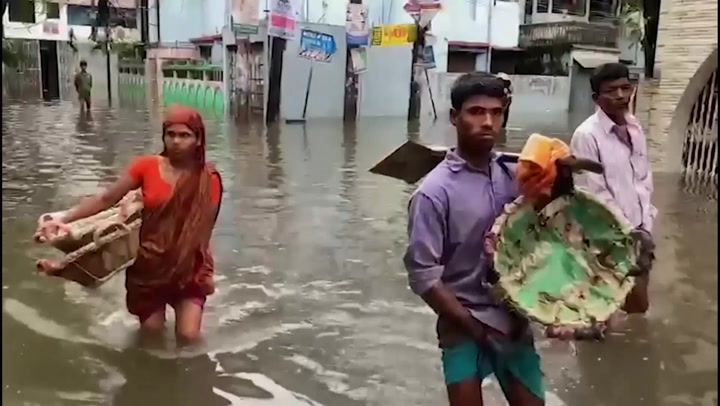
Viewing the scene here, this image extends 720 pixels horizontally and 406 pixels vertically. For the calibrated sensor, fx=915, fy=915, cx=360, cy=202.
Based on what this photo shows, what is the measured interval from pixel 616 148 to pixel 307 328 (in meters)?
2.01

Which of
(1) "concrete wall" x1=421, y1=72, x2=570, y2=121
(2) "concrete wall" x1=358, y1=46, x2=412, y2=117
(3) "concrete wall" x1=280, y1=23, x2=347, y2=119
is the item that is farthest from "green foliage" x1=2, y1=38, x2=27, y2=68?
(1) "concrete wall" x1=421, y1=72, x2=570, y2=121

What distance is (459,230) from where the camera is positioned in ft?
9.31

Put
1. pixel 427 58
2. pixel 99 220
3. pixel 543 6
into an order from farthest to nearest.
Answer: pixel 543 6 < pixel 427 58 < pixel 99 220

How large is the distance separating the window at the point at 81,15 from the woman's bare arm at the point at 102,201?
36.6 meters

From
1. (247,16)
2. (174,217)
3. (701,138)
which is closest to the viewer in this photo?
(174,217)

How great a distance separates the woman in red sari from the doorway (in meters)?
37.0

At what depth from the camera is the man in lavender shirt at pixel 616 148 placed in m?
4.57

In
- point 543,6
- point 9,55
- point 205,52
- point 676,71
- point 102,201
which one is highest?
point 543,6

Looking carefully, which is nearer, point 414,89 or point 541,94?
point 414,89

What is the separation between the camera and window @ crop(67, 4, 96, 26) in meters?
38.9

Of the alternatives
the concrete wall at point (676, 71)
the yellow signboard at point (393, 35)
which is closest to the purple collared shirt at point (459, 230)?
the concrete wall at point (676, 71)

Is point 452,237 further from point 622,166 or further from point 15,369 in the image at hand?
point 15,369

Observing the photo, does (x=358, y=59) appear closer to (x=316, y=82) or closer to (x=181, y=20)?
(x=316, y=82)

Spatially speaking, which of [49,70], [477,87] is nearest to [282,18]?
[477,87]
